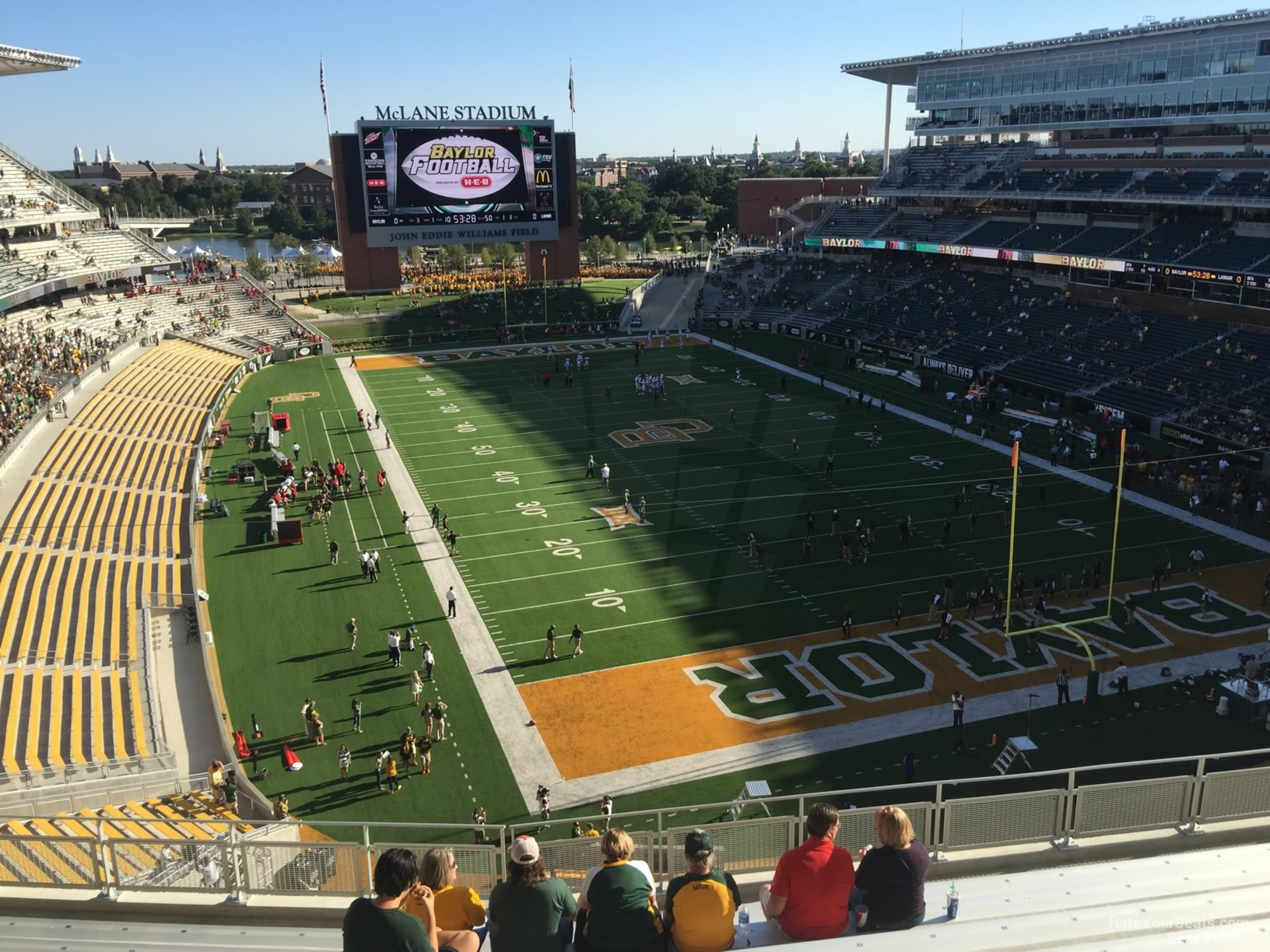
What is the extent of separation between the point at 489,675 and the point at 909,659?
29.5 feet

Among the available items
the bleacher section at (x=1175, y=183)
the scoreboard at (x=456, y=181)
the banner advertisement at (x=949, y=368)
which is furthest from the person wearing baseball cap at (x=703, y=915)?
the scoreboard at (x=456, y=181)

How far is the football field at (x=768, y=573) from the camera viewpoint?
19.7 m

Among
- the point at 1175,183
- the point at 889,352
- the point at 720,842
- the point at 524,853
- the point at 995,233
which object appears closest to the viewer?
the point at 524,853

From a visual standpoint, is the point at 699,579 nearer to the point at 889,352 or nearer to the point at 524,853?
the point at 524,853

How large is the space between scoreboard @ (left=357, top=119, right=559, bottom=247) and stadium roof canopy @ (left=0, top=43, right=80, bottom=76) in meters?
16.8

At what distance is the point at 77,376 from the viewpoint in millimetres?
39750

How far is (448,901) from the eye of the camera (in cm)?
541

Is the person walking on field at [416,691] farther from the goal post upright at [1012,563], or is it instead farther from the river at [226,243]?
the river at [226,243]

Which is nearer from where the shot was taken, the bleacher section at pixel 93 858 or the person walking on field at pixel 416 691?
the bleacher section at pixel 93 858

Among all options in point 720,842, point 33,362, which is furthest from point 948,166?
point 720,842

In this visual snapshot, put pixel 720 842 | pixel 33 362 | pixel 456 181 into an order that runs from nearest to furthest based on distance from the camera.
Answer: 1. pixel 720 842
2. pixel 33 362
3. pixel 456 181

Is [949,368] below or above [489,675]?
above

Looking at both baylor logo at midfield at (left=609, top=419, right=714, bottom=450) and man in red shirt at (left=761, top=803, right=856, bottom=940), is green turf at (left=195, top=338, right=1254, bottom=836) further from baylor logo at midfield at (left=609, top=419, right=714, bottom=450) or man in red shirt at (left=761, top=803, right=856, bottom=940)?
man in red shirt at (left=761, top=803, right=856, bottom=940)

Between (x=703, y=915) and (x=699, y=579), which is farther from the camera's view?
(x=699, y=579)
